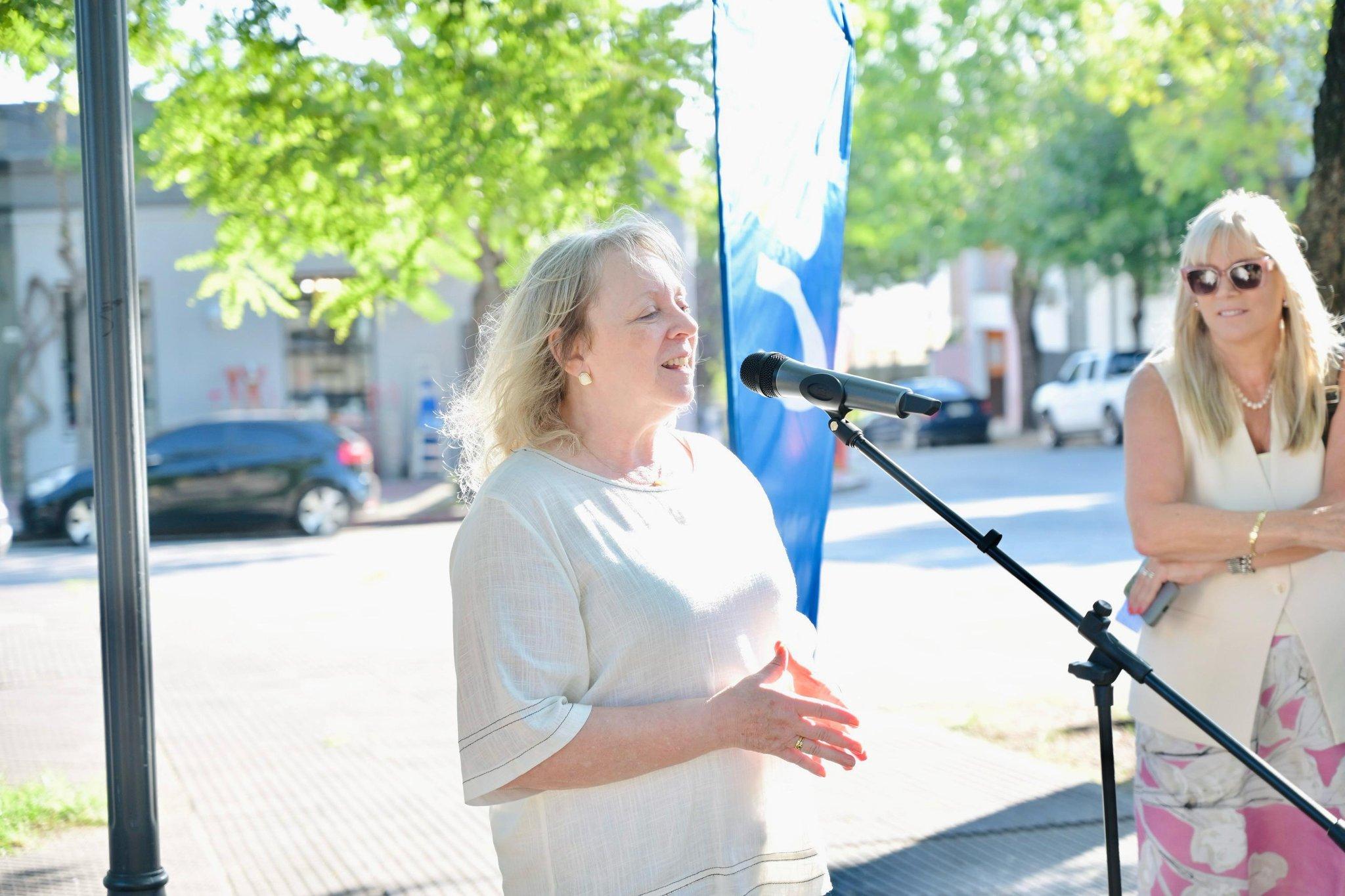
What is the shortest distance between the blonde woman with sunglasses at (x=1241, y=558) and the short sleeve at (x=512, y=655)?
156 cm

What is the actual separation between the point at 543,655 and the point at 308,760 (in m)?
4.63

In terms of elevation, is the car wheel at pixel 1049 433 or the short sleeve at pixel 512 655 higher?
the short sleeve at pixel 512 655

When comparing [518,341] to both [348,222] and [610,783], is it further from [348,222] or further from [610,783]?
[348,222]

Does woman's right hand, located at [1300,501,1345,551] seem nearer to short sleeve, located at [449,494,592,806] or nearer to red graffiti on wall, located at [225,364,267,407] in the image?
short sleeve, located at [449,494,592,806]

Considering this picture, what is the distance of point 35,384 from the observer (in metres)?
22.8

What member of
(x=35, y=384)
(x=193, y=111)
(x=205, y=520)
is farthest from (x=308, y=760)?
(x=35, y=384)

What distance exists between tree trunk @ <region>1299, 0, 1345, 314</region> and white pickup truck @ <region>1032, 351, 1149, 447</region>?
22.7m

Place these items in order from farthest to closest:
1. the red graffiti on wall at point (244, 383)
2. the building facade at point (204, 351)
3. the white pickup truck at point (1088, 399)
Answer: the white pickup truck at point (1088, 399) → the red graffiti on wall at point (244, 383) → the building facade at point (204, 351)

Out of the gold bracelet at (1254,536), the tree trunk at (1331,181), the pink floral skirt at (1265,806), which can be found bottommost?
the pink floral skirt at (1265,806)

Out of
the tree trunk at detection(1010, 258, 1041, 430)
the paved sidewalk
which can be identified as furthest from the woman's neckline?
the tree trunk at detection(1010, 258, 1041, 430)

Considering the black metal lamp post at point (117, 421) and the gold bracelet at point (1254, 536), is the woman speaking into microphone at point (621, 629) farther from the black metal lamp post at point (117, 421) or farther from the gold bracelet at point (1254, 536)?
the gold bracelet at point (1254, 536)

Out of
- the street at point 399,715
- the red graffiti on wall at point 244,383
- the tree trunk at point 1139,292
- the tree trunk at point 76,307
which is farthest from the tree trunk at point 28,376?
the tree trunk at point 1139,292

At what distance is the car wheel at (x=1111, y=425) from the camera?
27723 mm

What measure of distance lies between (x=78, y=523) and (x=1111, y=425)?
19.4 m
